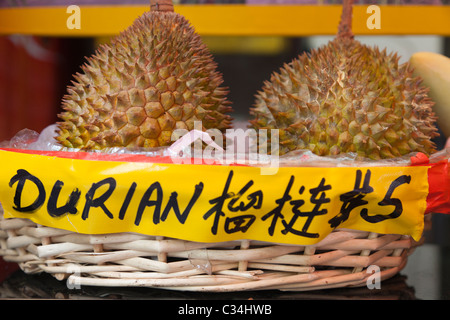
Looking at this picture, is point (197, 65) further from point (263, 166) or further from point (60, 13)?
point (60, 13)

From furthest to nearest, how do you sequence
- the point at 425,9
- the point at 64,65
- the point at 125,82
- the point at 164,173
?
1. the point at 64,65
2. the point at 425,9
3. the point at 125,82
4. the point at 164,173

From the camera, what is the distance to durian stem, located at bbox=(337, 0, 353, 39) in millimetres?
774

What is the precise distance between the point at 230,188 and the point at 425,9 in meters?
1.05

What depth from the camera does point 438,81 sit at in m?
0.85

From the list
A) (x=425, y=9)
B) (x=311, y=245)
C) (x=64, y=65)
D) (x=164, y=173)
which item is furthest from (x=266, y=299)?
(x=64, y=65)

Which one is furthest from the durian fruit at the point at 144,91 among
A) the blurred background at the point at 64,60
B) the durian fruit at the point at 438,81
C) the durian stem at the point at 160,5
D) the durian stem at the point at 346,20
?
the blurred background at the point at 64,60

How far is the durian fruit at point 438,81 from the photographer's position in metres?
0.84

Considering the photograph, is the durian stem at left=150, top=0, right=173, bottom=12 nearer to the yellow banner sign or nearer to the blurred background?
the yellow banner sign

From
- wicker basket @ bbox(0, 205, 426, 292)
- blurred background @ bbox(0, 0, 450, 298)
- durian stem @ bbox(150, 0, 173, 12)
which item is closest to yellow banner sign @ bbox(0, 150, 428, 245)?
wicker basket @ bbox(0, 205, 426, 292)

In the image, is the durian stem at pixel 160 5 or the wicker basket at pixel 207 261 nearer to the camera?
the wicker basket at pixel 207 261

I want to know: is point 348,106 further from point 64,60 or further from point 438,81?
point 64,60

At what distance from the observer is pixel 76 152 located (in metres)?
0.55

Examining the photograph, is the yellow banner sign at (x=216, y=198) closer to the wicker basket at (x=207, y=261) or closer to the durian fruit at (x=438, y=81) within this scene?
the wicker basket at (x=207, y=261)

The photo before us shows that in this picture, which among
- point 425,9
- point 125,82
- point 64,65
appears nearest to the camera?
point 125,82
